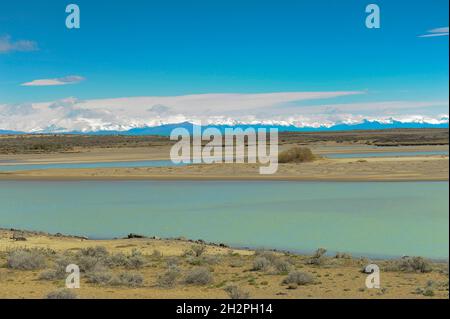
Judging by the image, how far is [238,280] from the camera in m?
15.7

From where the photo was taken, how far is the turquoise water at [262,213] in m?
21.3

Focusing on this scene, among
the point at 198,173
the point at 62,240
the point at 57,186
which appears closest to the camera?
the point at 62,240

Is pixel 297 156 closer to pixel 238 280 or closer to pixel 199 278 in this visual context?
pixel 238 280

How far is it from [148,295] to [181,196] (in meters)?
22.9

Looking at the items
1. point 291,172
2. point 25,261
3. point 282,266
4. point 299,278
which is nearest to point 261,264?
point 282,266

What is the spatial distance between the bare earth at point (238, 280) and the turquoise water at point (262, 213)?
2.61 metres

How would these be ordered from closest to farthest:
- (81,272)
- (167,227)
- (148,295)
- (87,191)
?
(148,295), (81,272), (167,227), (87,191)

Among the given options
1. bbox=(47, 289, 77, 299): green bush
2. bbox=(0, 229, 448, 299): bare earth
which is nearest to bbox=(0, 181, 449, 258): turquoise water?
bbox=(0, 229, 448, 299): bare earth

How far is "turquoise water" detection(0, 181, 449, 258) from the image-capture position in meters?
21.3

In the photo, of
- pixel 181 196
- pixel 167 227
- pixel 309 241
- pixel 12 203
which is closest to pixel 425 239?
pixel 309 241

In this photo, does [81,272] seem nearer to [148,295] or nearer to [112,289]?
[112,289]

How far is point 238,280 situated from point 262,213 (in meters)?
12.3

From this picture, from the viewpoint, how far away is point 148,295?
13898 mm

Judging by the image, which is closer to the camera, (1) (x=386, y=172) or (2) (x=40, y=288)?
(2) (x=40, y=288)
